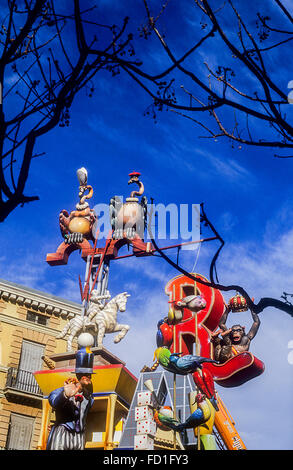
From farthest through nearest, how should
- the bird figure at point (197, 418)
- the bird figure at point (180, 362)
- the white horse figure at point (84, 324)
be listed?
1. the white horse figure at point (84, 324)
2. the bird figure at point (180, 362)
3. the bird figure at point (197, 418)

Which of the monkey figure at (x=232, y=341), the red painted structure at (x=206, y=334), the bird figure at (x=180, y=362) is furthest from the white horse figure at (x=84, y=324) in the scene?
the monkey figure at (x=232, y=341)

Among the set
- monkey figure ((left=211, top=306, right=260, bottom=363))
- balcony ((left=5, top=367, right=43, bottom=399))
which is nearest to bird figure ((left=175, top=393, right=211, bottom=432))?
monkey figure ((left=211, top=306, right=260, bottom=363))

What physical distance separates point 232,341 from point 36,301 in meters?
12.2

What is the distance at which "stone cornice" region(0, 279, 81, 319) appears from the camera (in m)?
25.1

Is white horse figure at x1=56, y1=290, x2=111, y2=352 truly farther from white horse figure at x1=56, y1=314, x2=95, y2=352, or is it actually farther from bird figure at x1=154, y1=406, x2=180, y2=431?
bird figure at x1=154, y1=406, x2=180, y2=431

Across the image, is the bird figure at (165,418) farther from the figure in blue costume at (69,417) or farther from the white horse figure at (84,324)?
the white horse figure at (84,324)

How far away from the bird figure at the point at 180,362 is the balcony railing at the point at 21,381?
991cm

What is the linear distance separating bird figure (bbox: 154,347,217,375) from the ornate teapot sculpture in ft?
18.7

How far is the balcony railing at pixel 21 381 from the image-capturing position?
23234mm

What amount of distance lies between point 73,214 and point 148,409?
26.5ft

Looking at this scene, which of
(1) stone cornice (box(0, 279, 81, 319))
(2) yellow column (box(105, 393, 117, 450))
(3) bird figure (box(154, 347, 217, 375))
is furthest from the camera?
(1) stone cornice (box(0, 279, 81, 319))

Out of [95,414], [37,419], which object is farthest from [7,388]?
[95,414]

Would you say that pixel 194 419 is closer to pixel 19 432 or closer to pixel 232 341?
pixel 232 341
